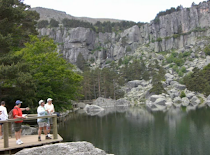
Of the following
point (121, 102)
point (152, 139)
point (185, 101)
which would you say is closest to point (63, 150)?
point (152, 139)

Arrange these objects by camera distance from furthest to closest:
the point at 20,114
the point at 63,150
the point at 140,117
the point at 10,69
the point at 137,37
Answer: the point at 137,37
the point at 140,117
the point at 10,69
the point at 20,114
the point at 63,150

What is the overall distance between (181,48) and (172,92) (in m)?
51.3

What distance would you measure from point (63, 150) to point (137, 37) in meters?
129

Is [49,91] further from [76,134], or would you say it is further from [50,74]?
[76,134]

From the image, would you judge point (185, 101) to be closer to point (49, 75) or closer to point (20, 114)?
point (49, 75)

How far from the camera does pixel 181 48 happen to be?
116 metres

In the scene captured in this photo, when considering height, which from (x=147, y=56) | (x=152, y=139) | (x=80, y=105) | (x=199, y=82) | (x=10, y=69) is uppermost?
(x=147, y=56)

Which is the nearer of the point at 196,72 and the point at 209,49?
the point at 196,72

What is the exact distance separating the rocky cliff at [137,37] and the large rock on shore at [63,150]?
11251cm

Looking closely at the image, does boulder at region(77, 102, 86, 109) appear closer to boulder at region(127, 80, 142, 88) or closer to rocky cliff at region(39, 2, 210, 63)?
boulder at region(127, 80, 142, 88)

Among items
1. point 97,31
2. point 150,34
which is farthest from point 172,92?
point 97,31

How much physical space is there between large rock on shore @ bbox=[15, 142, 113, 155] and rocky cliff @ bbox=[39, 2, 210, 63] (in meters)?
113

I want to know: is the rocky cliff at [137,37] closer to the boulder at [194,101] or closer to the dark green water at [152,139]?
the boulder at [194,101]

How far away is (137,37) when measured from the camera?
134 metres
